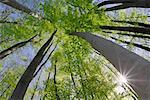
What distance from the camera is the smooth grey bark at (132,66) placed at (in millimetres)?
3622

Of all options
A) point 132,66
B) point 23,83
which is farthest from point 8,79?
point 132,66

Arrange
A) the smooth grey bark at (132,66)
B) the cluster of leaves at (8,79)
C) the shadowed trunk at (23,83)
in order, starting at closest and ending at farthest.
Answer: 1. the smooth grey bark at (132,66)
2. the shadowed trunk at (23,83)
3. the cluster of leaves at (8,79)

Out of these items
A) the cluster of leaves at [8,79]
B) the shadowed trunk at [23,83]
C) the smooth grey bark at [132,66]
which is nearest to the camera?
the smooth grey bark at [132,66]

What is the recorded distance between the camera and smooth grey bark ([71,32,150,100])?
3.62 m

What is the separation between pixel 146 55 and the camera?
1290 cm

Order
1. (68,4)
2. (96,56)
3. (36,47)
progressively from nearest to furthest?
(68,4) → (36,47) → (96,56)

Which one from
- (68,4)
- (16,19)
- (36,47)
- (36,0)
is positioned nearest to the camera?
(68,4)

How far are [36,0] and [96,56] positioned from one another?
14.9 feet

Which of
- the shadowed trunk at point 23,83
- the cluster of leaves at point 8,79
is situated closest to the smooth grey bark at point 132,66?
the shadowed trunk at point 23,83

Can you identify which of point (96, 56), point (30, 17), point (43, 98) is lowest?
point (43, 98)

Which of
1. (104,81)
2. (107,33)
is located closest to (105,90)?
(104,81)

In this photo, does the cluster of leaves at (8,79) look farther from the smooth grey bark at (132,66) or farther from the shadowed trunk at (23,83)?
the smooth grey bark at (132,66)

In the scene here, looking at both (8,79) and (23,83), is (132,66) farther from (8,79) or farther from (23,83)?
(8,79)

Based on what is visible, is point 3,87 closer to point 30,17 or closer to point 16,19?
point 16,19
